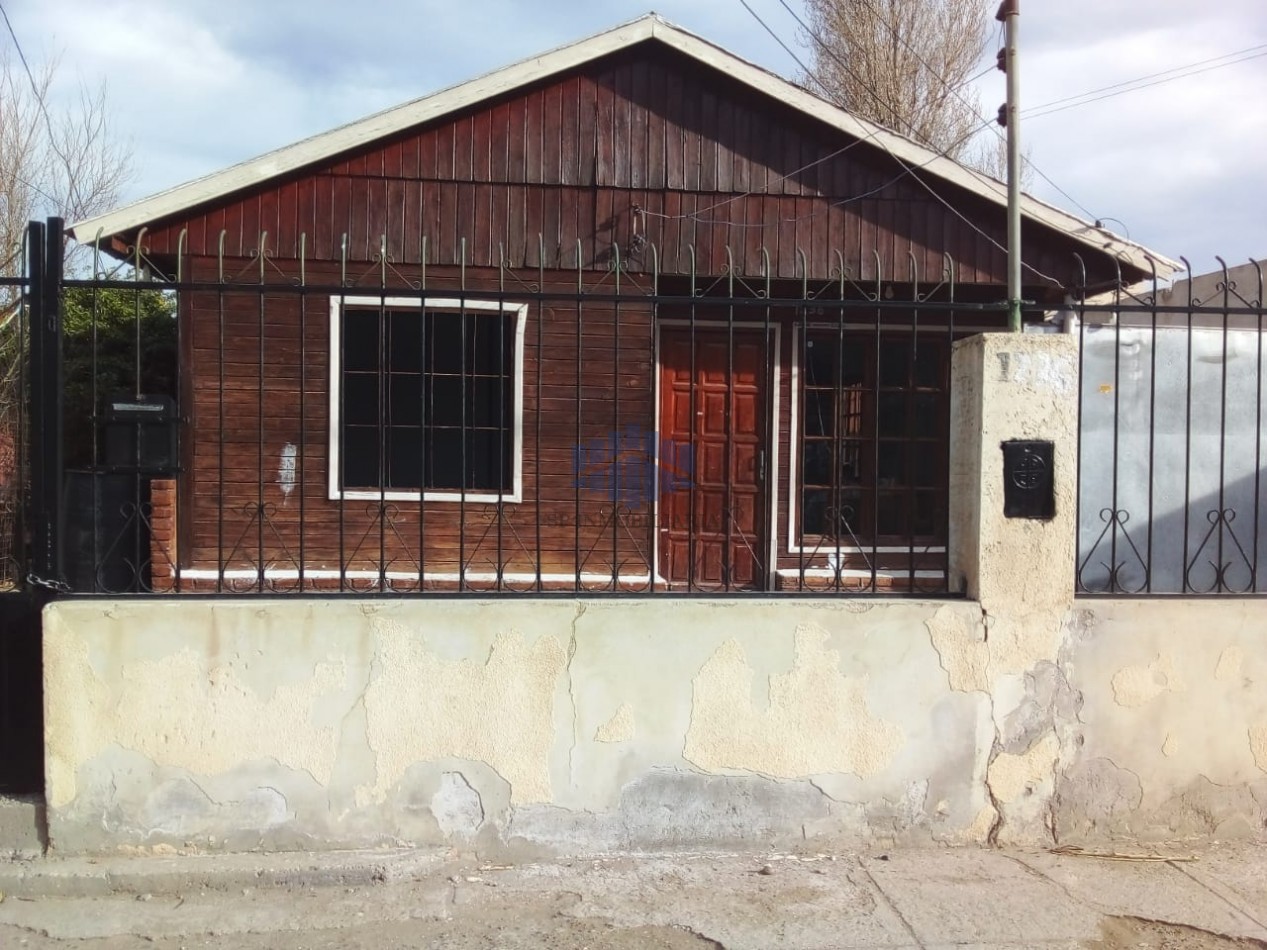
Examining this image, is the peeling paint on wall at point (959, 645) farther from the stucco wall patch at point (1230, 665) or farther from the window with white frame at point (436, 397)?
the window with white frame at point (436, 397)

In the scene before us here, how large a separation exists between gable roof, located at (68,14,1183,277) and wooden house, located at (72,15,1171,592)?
0.02 metres

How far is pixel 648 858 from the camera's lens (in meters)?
4.21

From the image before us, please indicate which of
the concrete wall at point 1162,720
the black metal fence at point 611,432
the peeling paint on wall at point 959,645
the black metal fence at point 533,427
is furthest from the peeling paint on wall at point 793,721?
the black metal fence at point 533,427

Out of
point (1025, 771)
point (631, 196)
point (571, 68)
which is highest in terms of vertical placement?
point (571, 68)

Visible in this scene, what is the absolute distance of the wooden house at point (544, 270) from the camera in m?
7.48

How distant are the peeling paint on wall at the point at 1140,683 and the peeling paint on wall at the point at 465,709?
241 cm

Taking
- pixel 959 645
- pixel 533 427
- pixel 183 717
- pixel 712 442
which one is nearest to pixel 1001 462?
pixel 959 645

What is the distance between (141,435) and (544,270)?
3.96 metres

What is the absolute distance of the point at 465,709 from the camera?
415 centimetres

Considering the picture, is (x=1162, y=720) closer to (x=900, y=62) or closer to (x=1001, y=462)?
(x=1001, y=462)

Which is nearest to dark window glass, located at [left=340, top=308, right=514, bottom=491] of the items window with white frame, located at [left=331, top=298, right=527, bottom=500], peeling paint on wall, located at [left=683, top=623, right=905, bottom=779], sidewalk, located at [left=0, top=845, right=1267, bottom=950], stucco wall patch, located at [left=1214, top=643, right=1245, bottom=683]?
window with white frame, located at [left=331, top=298, right=527, bottom=500]

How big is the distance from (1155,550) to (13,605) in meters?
6.54

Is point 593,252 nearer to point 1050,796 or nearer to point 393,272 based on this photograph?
point 393,272

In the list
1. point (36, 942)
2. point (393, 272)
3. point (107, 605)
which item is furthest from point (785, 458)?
point (36, 942)
